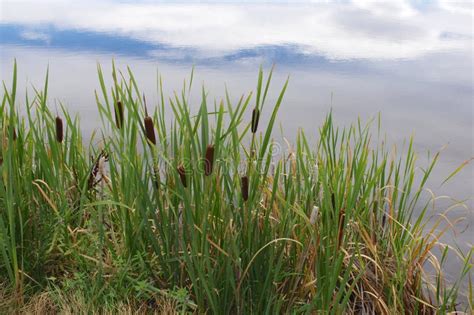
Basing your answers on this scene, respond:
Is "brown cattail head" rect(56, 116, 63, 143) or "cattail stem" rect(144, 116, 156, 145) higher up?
"cattail stem" rect(144, 116, 156, 145)

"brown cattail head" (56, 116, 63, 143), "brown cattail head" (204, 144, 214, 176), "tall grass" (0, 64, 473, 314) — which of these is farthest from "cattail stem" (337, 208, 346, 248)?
"brown cattail head" (56, 116, 63, 143)

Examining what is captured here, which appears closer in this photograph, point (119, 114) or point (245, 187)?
point (245, 187)

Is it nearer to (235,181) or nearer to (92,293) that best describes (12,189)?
(92,293)

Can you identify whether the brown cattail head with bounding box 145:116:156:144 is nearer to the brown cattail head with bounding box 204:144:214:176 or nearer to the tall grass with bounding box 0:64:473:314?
Answer: the tall grass with bounding box 0:64:473:314

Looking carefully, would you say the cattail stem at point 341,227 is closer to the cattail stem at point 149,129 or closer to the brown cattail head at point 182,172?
the brown cattail head at point 182,172

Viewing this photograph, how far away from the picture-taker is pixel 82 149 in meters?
3.22

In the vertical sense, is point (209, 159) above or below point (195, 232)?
above

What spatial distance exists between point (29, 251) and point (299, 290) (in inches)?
48.0

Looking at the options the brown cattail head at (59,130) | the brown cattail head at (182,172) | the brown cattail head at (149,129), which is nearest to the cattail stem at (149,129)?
the brown cattail head at (149,129)

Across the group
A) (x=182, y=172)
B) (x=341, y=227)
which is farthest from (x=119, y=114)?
(x=341, y=227)

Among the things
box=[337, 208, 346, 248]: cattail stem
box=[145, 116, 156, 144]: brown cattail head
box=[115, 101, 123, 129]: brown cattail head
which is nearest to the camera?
box=[145, 116, 156, 144]: brown cattail head

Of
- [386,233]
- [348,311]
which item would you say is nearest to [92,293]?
[348,311]

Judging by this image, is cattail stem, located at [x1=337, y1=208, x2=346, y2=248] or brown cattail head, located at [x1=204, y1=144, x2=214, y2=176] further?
cattail stem, located at [x1=337, y1=208, x2=346, y2=248]

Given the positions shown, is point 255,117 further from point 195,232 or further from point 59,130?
point 59,130
